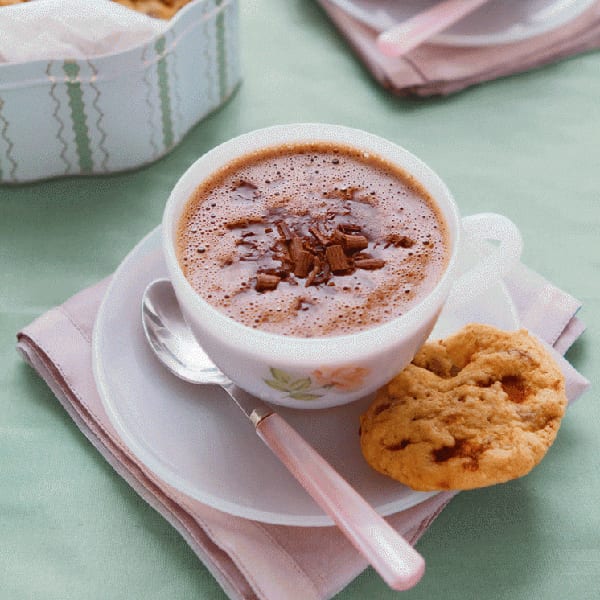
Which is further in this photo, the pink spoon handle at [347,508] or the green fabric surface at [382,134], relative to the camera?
the green fabric surface at [382,134]

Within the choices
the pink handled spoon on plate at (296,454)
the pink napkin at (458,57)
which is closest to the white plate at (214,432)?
the pink handled spoon on plate at (296,454)

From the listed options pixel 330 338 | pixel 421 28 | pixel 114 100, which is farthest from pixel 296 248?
pixel 421 28

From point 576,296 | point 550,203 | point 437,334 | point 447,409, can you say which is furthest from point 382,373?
point 550,203

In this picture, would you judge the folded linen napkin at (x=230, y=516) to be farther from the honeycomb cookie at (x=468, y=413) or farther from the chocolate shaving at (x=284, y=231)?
the chocolate shaving at (x=284, y=231)

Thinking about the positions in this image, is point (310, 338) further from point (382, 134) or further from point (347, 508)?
point (382, 134)

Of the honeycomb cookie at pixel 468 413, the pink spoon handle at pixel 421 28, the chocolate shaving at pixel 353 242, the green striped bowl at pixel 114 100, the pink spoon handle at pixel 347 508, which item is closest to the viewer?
the pink spoon handle at pixel 347 508

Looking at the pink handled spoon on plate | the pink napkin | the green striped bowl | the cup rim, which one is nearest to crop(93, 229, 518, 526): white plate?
the pink handled spoon on plate

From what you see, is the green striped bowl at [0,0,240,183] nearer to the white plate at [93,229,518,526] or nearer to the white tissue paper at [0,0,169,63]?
the white tissue paper at [0,0,169,63]
